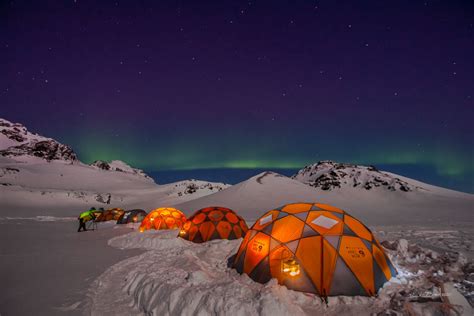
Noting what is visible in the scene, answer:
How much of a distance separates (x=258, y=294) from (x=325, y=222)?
9.06 ft

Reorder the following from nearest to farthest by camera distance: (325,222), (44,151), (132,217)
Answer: (325,222) < (132,217) < (44,151)

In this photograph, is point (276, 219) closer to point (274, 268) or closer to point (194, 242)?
point (274, 268)

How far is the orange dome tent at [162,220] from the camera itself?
19.3 metres

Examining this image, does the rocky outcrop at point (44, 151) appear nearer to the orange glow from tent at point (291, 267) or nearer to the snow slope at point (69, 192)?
the snow slope at point (69, 192)

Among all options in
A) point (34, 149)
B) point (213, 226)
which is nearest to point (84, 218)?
point (213, 226)

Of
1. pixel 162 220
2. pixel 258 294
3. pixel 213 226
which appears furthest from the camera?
pixel 162 220

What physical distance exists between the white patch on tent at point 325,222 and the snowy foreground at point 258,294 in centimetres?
171

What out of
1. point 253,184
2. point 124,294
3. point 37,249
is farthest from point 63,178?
point 124,294

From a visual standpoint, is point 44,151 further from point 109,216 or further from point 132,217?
point 132,217

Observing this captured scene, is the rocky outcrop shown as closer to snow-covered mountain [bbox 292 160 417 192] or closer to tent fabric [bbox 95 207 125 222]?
tent fabric [bbox 95 207 125 222]

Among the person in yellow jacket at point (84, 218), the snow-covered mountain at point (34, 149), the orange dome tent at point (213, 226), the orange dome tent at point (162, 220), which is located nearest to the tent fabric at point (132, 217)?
the person in yellow jacket at point (84, 218)

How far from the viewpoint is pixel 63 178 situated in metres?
109

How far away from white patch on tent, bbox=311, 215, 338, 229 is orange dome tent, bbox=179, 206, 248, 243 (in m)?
8.01

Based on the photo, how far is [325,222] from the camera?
7.02 m
